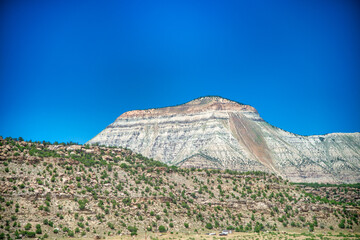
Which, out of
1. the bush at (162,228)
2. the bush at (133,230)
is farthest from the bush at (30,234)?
the bush at (162,228)

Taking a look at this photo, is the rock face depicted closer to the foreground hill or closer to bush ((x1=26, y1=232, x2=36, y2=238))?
the foreground hill

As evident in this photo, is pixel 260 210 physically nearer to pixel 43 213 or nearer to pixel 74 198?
pixel 74 198

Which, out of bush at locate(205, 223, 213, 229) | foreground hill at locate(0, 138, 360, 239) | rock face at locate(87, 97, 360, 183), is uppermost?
rock face at locate(87, 97, 360, 183)

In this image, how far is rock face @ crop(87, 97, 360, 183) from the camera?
152750mm

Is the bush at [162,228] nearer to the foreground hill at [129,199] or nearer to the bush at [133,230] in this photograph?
the foreground hill at [129,199]

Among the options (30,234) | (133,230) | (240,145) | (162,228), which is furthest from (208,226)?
(240,145)

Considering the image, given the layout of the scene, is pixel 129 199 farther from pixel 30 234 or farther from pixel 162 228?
pixel 30 234

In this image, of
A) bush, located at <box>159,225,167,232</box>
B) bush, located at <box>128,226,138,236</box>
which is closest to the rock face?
bush, located at <box>159,225,167,232</box>

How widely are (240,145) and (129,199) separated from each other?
107 m

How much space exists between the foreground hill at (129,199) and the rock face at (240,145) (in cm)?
6813

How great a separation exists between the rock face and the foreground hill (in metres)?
68.1

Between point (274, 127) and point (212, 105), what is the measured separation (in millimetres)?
32941

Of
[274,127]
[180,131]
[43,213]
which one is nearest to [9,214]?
[43,213]

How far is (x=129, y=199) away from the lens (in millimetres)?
59625
